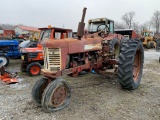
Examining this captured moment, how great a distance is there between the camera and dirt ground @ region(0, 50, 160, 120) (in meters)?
3.89

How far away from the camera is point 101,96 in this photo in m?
4.98

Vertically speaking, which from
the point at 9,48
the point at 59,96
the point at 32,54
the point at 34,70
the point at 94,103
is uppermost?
the point at 9,48

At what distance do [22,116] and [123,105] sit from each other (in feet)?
7.28

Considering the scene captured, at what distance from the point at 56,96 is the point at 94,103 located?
39.9 inches

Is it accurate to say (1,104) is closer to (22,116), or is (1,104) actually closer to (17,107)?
(17,107)

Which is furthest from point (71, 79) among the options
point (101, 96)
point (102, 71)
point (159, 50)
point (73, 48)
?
point (159, 50)

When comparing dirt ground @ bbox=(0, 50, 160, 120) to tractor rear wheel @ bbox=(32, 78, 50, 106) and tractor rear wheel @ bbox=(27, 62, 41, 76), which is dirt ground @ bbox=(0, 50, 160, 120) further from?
tractor rear wheel @ bbox=(27, 62, 41, 76)

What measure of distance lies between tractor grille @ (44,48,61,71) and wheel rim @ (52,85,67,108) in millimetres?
437

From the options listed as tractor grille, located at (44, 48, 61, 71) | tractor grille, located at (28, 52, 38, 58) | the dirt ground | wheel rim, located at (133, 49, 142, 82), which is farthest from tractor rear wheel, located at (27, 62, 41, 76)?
wheel rim, located at (133, 49, 142, 82)

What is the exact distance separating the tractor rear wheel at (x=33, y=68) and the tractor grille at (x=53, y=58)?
→ 3.80m

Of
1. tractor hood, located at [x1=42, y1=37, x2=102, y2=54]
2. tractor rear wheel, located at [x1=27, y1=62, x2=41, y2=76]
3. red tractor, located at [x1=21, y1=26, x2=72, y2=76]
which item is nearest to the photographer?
tractor hood, located at [x1=42, y1=37, x2=102, y2=54]

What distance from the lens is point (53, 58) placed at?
4121 millimetres

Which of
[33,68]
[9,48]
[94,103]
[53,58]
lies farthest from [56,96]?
[9,48]

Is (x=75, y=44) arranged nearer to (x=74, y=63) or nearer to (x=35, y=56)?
(x=74, y=63)
